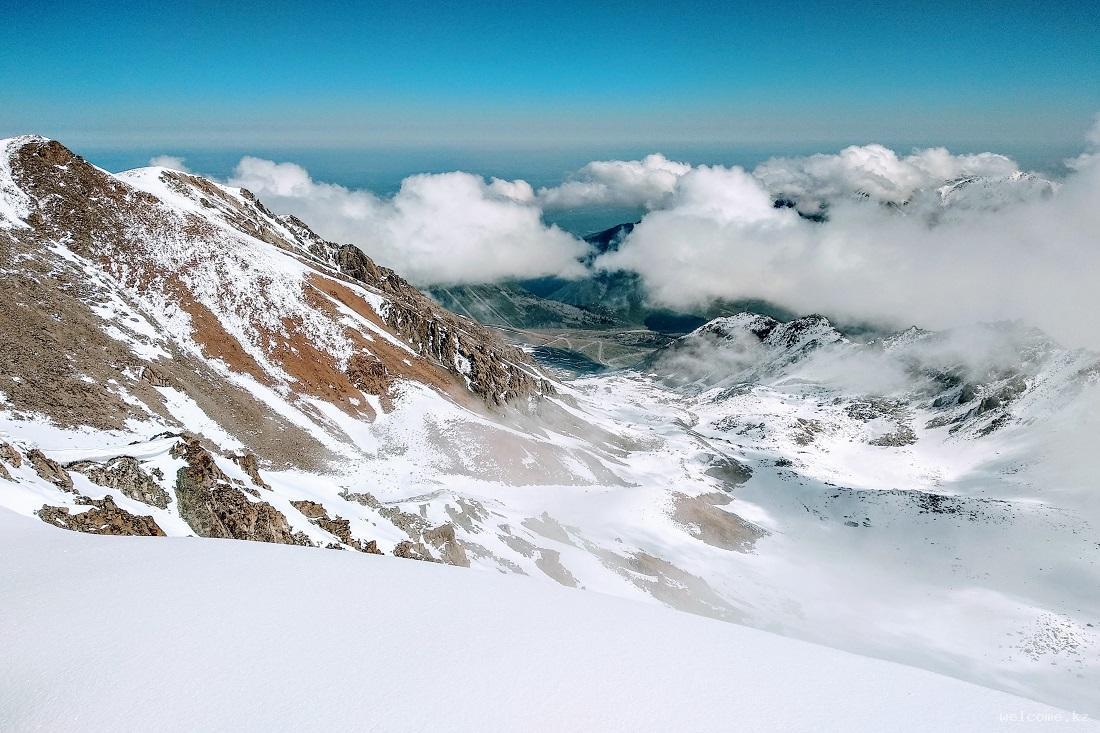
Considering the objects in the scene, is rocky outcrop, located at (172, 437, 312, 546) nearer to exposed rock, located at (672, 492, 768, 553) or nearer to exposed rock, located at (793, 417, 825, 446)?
exposed rock, located at (672, 492, 768, 553)

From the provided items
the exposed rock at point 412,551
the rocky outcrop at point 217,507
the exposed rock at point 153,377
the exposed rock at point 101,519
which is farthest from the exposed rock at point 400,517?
the exposed rock at point 101,519

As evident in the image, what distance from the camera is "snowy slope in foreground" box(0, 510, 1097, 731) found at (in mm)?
7746

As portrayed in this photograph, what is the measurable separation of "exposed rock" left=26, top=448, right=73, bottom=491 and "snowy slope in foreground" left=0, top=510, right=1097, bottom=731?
1578 centimetres

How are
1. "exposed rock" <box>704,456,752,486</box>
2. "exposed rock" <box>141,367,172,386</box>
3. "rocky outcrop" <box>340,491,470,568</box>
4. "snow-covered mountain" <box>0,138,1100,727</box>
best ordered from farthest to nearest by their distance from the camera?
1. "exposed rock" <box>704,456,752,486</box>
2. "exposed rock" <box>141,367,172,386</box>
3. "rocky outcrop" <box>340,491,470,568</box>
4. "snow-covered mountain" <box>0,138,1100,727</box>

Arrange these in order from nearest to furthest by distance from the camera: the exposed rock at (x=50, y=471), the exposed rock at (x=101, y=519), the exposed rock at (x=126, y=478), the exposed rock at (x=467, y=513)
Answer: the exposed rock at (x=101, y=519) < the exposed rock at (x=50, y=471) < the exposed rock at (x=126, y=478) < the exposed rock at (x=467, y=513)

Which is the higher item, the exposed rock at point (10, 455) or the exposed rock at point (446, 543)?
the exposed rock at point (10, 455)

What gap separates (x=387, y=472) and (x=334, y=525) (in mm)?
35933

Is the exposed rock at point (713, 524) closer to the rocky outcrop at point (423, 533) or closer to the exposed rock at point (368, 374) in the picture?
the exposed rock at point (368, 374)

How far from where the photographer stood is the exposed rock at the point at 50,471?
81.5 feet

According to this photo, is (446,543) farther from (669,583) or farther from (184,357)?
(184,357)

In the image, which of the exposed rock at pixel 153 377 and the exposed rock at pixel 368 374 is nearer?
the exposed rock at pixel 153 377

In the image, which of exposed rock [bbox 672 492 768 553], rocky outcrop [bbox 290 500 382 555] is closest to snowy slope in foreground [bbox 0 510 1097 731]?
rocky outcrop [bbox 290 500 382 555]

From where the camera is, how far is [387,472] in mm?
73562

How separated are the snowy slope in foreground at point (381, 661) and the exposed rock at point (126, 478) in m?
19.5
